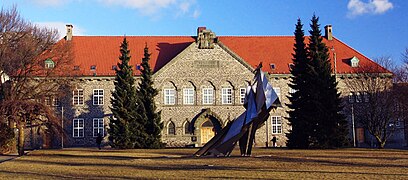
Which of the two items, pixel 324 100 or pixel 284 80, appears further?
pixel 284 80

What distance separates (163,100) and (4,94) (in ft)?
53.0

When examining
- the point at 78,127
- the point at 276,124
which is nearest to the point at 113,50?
the point at 78,127

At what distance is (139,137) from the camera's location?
131ft

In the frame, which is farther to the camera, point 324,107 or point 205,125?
point 205,125

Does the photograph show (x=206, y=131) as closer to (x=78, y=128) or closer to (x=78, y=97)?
(x=78, y=128)

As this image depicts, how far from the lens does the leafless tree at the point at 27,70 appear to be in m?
31.2

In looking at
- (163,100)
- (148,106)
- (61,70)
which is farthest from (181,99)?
(61,70)

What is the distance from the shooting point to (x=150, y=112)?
134 ft

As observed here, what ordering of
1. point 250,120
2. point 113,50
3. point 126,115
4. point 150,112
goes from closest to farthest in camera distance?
point 250,120 → point 126,115 → point 150,112 → point 113,50

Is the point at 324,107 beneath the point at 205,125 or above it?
above

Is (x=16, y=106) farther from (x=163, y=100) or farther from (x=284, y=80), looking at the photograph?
(x=284, y=80)

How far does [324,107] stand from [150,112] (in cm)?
1440

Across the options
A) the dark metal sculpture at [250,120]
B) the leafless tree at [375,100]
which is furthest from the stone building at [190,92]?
the dark metal sculpture at [250,120]

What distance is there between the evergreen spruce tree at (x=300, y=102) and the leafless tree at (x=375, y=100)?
827cm
